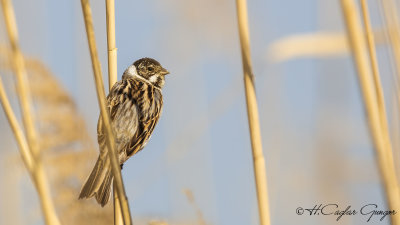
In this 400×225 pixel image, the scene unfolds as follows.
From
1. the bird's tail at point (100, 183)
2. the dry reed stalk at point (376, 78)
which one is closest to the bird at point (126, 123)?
the bird's tail at point (100, 183)

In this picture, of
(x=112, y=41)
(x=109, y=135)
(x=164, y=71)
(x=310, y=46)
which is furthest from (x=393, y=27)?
(x=164, y=71)

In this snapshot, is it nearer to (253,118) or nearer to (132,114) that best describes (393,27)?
(253,118)

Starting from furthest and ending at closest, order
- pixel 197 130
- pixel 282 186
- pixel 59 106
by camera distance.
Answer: pixel 282 186 < pixel 197 130 < pixel 59 106

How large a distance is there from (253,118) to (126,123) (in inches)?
42.7

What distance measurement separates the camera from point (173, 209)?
12.2 feet

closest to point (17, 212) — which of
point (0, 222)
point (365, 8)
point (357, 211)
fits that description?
point (0, 222)

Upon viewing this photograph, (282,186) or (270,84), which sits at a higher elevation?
(270,84)

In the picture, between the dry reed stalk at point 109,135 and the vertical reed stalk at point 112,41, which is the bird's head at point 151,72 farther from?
the dry reed stalk at point 109,135

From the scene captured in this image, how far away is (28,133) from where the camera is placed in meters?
2.07

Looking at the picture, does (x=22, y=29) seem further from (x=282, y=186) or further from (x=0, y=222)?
(x=282, y=186)

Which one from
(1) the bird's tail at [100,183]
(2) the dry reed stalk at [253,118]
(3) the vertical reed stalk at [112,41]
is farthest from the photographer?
(1) the bird's tail at [100,183]

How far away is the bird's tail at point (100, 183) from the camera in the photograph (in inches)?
108

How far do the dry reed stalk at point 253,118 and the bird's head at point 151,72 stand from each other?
5.29 feet

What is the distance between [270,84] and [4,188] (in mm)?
1654
